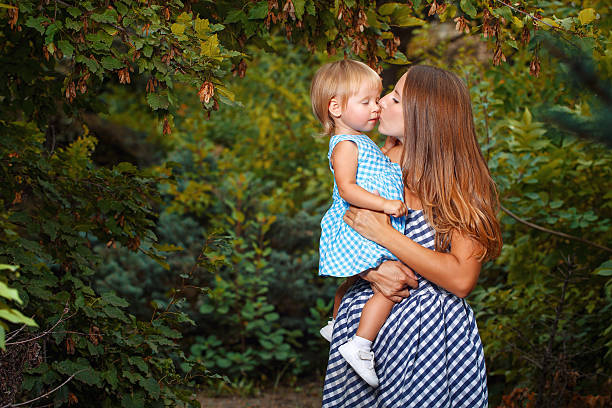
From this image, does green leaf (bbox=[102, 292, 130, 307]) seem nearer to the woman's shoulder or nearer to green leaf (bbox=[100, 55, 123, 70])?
green leaf (bbox=[100, 55, 123, 70])

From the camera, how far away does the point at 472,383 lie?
207cm

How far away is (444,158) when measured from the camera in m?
2.17

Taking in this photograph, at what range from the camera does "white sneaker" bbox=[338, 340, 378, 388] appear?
203cm

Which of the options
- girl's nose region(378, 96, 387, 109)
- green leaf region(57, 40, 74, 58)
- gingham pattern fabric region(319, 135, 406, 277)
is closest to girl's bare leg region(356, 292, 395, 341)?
gingham pattern fabric region(319, 135, 406, 277)

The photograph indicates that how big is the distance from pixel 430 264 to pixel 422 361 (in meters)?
0.30

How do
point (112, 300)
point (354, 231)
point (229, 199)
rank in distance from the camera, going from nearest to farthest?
point (354, 231) → point (112, 300) → point (229, 199)

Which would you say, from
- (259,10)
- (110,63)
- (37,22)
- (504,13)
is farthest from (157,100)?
(504,13)

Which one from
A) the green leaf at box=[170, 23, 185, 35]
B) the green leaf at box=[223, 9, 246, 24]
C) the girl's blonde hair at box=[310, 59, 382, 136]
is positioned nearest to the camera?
the green leaf at box=[170, 23, 185, 35]

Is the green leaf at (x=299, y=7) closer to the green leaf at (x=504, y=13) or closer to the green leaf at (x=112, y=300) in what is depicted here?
the green leaf at (x=504, y=13)

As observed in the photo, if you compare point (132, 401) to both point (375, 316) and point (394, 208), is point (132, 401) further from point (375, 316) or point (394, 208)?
point (394, 208)

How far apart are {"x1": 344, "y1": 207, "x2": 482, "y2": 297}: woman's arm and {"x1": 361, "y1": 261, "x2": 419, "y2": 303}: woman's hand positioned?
43 mm

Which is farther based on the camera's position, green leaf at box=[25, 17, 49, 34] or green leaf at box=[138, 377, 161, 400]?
green leaf at box=[138, 377, 161, 400]

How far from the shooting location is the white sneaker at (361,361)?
2.03 meters

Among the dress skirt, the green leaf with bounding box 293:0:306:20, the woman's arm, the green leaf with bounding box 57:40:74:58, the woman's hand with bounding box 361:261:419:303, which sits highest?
the green leaf with bounding box 293:0:306:20
